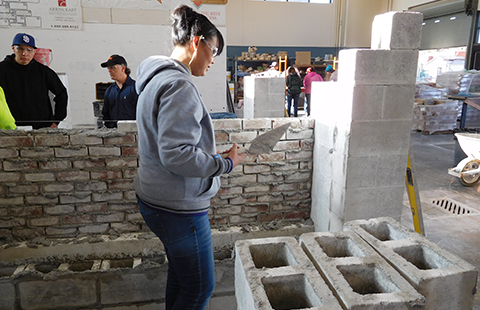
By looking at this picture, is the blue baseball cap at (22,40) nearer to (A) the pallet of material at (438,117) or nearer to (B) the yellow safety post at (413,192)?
(B) the yellow safety post at (413,192)

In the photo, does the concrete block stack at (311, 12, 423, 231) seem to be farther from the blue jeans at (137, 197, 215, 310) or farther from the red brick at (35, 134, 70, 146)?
the red brick at (35, 134, 70, 146)

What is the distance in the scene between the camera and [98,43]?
6.89 meters

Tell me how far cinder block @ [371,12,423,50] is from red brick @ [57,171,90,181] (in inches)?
100

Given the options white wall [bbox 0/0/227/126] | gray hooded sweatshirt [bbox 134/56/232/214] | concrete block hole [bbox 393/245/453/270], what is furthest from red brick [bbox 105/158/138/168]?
white wall [bbox 0/0/227/126]

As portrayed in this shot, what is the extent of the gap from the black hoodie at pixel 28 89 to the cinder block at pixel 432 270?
3.62 metres

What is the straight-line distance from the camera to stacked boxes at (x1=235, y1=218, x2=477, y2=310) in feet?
4.38

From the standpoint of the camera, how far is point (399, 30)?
2438 millimetres

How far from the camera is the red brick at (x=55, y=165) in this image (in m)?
2.80

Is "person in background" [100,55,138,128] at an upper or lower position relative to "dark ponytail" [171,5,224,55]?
lower

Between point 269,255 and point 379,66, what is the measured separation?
160 cm

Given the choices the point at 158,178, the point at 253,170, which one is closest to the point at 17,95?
the point at 253,170

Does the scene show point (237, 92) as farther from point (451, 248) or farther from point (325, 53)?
point (451, 248)

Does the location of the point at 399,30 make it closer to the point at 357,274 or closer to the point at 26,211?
the point at 357,274

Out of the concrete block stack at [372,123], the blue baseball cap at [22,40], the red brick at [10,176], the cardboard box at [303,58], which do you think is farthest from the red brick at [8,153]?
the cardboard box at [303,58]
